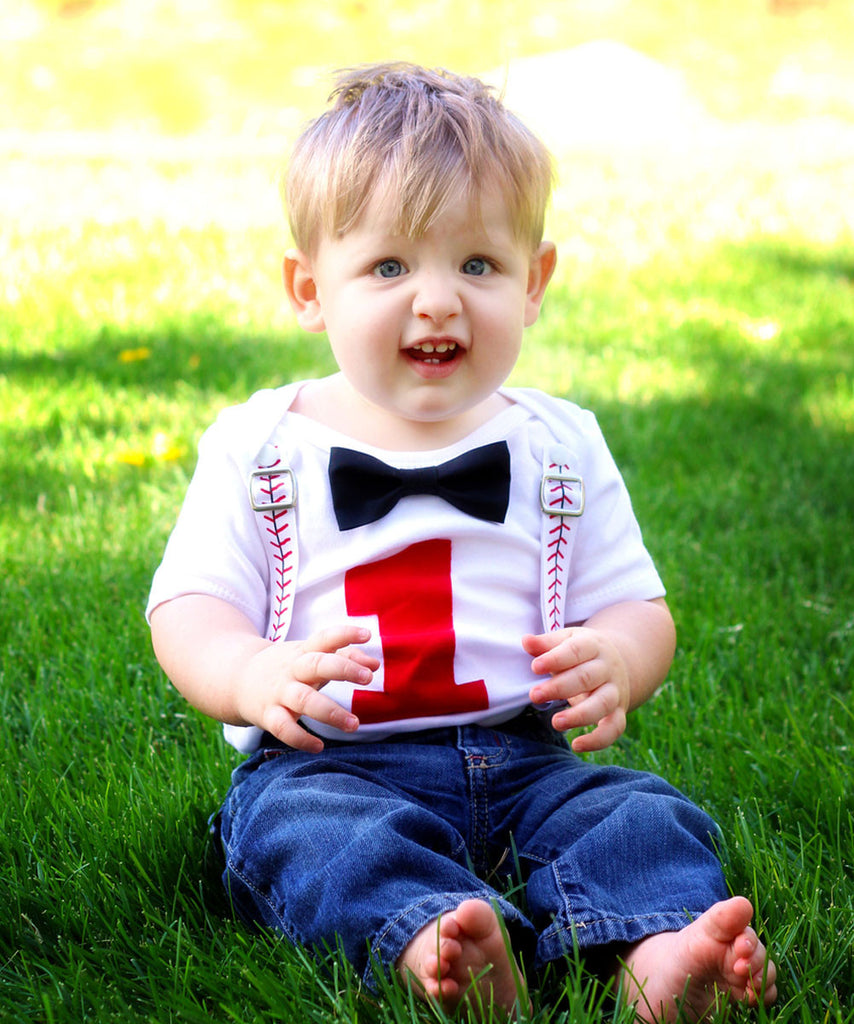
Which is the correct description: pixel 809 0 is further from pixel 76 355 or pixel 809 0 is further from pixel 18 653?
pixel 18 653

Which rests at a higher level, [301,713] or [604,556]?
[604,556]

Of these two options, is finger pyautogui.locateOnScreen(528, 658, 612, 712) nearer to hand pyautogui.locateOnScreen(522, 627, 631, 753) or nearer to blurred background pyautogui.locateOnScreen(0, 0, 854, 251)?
hand pyautogui.locateOnScreen(522, 627, 631, 753)

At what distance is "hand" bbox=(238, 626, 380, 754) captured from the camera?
1457 mm

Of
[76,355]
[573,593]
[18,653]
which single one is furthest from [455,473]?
[76,355]

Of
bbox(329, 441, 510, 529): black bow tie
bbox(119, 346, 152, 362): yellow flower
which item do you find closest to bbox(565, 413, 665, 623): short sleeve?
bbox(329, 441, 510, 529): black bow tie

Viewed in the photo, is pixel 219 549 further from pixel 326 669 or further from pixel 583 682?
pixel 583 682

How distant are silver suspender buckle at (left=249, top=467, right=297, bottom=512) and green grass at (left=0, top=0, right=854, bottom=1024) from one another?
0.44m

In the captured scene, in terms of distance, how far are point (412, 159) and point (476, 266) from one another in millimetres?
163

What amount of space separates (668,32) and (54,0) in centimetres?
817

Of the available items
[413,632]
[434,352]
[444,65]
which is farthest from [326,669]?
[444,65]

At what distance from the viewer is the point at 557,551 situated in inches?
70.9

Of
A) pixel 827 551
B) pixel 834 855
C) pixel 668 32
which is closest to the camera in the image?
pixel 834 855

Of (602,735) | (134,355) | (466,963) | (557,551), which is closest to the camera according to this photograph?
(466,963)

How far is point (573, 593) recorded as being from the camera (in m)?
1.83
